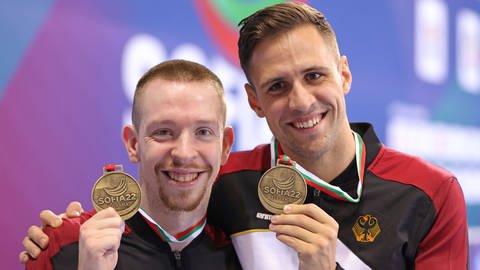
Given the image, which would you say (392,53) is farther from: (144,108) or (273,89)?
(144,108)

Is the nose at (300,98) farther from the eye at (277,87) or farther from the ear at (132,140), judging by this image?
the ear at (132,140)

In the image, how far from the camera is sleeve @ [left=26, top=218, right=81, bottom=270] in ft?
6.53

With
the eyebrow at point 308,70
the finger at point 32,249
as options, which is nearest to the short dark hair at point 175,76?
the eyebrow at point 308,70

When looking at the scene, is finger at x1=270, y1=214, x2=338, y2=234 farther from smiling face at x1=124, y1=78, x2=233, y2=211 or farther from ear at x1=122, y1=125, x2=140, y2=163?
ear at x1=122, y1=125, x2=140, y2=163

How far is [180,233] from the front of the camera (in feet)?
6.93

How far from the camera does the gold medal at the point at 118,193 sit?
1.92 metres

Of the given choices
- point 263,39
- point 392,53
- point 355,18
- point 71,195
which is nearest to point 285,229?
point 263,39

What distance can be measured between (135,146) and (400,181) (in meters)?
0.97

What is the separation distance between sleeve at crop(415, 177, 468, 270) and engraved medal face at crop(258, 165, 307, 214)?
1.80 feet

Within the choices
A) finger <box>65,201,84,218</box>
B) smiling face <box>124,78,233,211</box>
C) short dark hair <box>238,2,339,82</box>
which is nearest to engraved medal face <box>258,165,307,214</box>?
smiling face <box>124,78,233,211</box>

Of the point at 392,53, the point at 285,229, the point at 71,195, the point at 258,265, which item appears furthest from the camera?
the point at 392,53

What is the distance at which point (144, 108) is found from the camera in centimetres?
208

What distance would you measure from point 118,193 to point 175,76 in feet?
1.46

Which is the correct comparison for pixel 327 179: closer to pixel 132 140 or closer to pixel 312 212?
pixel 312 212
